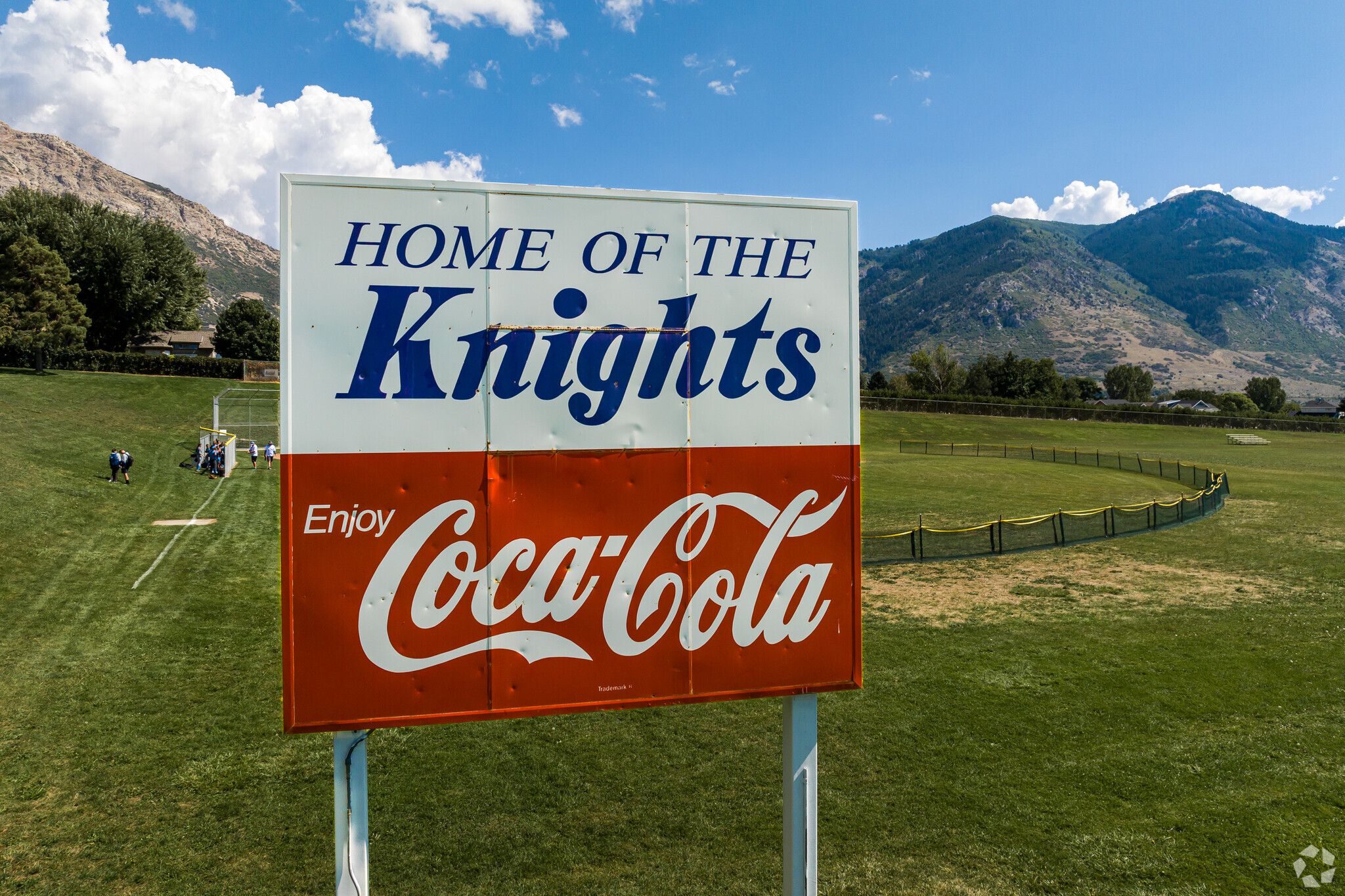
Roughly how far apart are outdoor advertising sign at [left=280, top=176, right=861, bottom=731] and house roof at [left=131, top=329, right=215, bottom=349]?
107 metres

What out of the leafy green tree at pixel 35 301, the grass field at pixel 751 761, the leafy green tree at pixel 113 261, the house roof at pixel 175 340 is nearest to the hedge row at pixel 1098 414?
the grass field at pixel 751 761

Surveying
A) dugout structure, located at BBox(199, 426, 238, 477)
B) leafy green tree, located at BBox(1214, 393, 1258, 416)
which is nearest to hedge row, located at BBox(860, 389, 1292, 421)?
leafy green tree, located at BBox(1214, 393, 1258, 416)

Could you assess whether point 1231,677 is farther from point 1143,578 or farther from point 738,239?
point 738,239

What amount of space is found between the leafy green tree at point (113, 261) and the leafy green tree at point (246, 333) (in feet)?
61.0

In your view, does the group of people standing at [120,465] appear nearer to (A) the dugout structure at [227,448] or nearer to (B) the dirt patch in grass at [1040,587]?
(A) the dugout structure at [227,448]

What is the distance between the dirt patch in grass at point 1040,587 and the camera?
15.5m

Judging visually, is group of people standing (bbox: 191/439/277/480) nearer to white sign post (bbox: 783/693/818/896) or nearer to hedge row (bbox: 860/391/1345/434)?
white sign post (bbox: 783/693/818/896)

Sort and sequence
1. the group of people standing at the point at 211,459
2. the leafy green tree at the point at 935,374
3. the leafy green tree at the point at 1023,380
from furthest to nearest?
the leafy green tree at the point at 935,374 < the leafy green tree at the point at 1023,380 < the group of people standing at the point at 211,459

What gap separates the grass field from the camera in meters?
6.93

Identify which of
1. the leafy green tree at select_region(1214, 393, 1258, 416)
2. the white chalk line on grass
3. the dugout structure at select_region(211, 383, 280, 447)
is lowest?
the white chalk line on grass

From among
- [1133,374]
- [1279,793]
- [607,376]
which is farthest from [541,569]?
[1133,374]

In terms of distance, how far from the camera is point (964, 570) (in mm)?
19062

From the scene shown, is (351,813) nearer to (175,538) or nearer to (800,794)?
(800,794)

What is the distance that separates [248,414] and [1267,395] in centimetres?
19324
